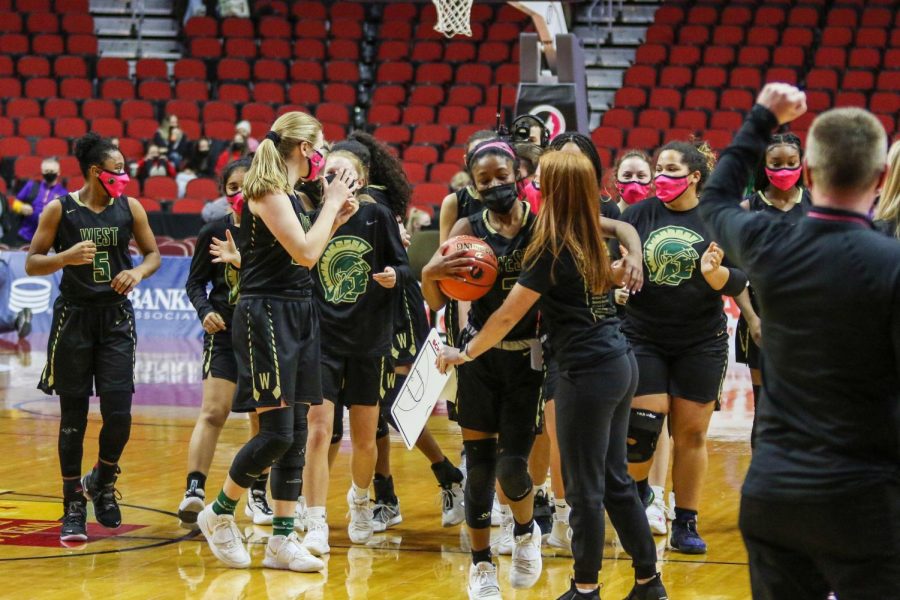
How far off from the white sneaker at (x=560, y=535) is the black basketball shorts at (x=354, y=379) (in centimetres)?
106

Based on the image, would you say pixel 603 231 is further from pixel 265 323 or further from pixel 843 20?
pixel 843 20

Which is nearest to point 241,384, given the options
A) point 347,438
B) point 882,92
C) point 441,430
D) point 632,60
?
point 347,438

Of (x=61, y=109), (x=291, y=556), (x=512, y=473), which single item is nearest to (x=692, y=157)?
(x=512, y=473)

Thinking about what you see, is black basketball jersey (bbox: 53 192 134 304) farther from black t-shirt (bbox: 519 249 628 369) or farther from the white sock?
black t-shirt (bbox: 519 249 628 369)

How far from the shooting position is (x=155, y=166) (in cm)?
1723

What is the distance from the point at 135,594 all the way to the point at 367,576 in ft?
3.24

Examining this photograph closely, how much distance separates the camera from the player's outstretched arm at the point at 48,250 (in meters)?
5.89

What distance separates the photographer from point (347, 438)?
29.0ft

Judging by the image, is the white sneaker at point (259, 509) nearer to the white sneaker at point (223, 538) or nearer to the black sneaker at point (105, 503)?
the black sneaker at point (105, 503)

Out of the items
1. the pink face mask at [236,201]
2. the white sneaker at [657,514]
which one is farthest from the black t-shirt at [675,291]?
the pink face mask at [236,201]

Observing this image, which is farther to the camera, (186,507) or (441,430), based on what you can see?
(441,430)

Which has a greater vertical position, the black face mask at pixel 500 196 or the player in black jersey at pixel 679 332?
the black face mask at pixel 500 196

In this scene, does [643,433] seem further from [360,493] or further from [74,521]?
[74,521]

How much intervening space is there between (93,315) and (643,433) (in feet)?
9.05
